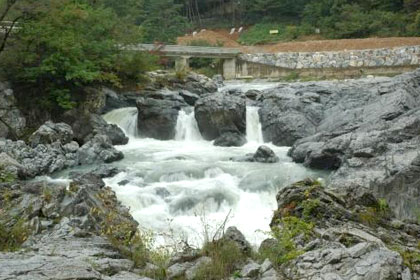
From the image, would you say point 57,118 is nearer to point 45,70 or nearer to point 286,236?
point 45,70

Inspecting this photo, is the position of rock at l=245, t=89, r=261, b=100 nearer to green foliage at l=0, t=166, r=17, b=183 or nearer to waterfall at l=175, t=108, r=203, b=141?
waterfall at l=175, t=108, r=203, b=141

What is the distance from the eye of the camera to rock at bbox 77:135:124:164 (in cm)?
1502

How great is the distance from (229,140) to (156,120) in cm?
314

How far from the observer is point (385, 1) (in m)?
39.5

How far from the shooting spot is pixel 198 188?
11609 millimetres

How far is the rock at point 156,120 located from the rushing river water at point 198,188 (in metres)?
1.70

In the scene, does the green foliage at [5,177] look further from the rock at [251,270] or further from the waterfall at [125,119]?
the waterfall at [125,119]

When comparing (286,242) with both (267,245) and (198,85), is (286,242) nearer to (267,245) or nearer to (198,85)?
(267,245)

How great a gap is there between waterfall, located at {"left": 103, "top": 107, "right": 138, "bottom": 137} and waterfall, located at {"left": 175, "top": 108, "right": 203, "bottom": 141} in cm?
174

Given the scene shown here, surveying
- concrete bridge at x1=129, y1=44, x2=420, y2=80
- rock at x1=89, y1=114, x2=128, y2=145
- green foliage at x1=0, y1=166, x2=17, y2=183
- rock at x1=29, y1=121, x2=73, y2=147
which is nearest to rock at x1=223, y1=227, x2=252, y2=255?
green foliage at x1=0, y1=166, x2=17, y2=183

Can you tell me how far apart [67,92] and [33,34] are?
2.39 m

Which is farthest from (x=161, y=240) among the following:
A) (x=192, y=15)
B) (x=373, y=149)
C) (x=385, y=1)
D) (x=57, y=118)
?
(x=192, y=15)

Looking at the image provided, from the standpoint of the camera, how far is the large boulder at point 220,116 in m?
18.4

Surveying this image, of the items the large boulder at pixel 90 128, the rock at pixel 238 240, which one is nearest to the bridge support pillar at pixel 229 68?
the large boulder at pixel 90 128
